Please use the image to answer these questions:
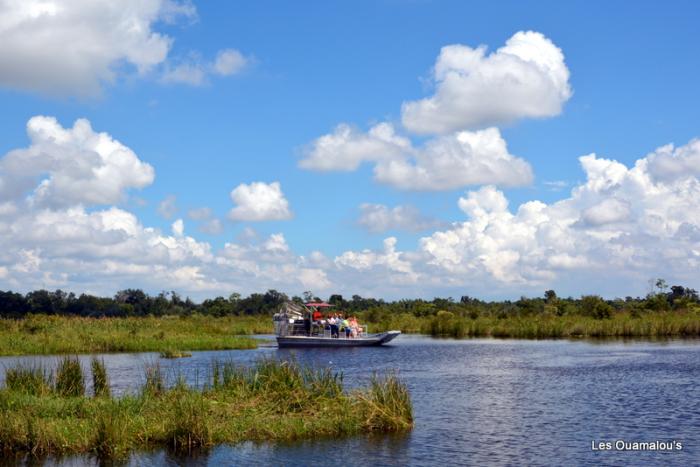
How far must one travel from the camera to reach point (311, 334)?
59438mm

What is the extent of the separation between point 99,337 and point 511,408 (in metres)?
34.1

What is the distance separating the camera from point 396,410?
22.2 metres

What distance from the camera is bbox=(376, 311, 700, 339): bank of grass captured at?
218 ft

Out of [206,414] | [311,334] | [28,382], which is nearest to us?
[206,414]

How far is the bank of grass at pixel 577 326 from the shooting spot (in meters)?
66.5

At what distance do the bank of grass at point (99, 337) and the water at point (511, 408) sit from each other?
3.03m

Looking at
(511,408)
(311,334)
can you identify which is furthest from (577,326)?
(511,408)

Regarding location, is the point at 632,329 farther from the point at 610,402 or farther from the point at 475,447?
the point at 475,447

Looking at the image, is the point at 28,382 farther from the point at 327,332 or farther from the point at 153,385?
the point at 327,332

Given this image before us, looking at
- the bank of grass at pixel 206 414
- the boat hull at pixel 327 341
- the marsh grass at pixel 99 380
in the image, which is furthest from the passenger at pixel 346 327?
the marsh grass at pixel 99 380

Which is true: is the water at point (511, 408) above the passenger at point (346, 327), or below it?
below

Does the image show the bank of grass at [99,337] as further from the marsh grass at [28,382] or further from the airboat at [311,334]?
the marsh grass at [28,382]

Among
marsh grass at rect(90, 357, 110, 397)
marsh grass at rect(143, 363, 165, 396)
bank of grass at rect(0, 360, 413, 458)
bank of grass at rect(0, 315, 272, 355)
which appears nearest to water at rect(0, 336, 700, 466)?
bank of grass at rect(0, 360, 413, 458)

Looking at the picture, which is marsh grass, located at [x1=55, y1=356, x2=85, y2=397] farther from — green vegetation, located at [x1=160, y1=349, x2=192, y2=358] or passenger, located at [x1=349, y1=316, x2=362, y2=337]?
passenger, located at [x1=349, y1=316, x2=362, y2=337]
